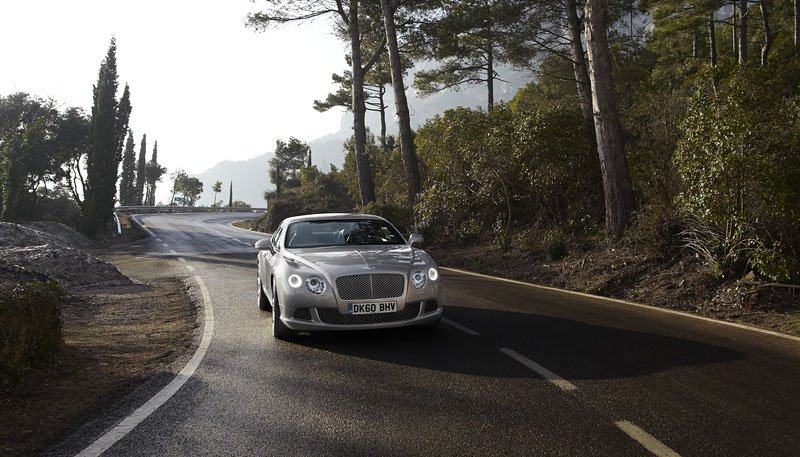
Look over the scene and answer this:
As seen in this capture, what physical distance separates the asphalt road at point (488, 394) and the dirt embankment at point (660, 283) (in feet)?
3.36

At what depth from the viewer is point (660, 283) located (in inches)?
368

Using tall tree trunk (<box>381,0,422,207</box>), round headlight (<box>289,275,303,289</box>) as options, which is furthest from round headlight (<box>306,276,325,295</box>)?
tall tree trunk (<box>381,0,422,207</box>)

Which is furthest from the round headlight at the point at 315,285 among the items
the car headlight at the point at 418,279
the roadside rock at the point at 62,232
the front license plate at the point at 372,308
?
the roadside rock at the point at 62,232

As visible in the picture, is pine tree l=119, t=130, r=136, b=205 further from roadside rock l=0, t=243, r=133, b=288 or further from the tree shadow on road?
the tree shadow on road

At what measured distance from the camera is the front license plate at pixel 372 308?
605 centimetres

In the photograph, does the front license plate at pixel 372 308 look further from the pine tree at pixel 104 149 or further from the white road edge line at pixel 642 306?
the pine tree at pixel 104 149

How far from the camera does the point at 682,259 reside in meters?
9.64

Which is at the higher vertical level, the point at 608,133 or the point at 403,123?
the point at 403,123

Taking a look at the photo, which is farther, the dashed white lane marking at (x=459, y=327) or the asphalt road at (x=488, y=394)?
the dashed white lane marking at (x=459, y=327)

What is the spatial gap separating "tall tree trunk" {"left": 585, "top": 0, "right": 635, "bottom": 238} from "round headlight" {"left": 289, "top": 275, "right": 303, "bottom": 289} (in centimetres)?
797

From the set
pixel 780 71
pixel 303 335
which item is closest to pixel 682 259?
pixel 303 335

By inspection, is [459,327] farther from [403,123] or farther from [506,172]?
[403,123]

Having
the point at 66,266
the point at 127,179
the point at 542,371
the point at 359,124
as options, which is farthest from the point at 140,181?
the point at 542,371

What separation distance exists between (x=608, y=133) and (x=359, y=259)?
25.1 feet
